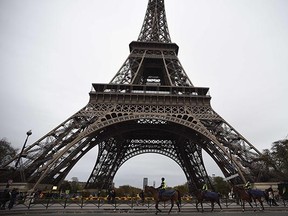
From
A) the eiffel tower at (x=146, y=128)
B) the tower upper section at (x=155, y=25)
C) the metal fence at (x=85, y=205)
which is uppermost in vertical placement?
the tower upper section at (x=155, y=25)

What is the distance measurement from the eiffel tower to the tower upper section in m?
0.23

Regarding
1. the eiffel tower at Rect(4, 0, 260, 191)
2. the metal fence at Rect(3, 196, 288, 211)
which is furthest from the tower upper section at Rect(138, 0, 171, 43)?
the metal fence at Rect(3, 196, 288, 211)

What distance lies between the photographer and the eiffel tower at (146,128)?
19469mm

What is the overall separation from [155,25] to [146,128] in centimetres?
2240

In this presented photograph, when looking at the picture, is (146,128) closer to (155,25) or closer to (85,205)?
(85,205)

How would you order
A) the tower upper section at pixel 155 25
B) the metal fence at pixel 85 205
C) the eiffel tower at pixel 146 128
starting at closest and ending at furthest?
the metal fence at pixel 85 205, the eiffel tower at pixel 146 128, the tower upper section at pixel 155 25

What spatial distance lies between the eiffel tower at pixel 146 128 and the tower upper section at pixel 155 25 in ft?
0.74

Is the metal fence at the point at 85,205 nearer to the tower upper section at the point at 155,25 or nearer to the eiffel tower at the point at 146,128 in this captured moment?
the eiffel tower at the point at 146,128

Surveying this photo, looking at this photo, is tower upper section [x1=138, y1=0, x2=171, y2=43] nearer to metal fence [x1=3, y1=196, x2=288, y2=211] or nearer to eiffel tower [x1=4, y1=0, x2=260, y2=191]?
eiffel tower [x1=4, y1=0, x2=260, y2=191]

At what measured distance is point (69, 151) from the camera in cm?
2025

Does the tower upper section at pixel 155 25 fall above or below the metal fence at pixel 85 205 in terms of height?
above

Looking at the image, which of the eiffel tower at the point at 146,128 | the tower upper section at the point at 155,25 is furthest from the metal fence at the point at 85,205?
the tower upper section at the point at 155,25

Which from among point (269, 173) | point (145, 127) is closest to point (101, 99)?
point (145, 127)

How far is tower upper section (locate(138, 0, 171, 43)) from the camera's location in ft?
120
